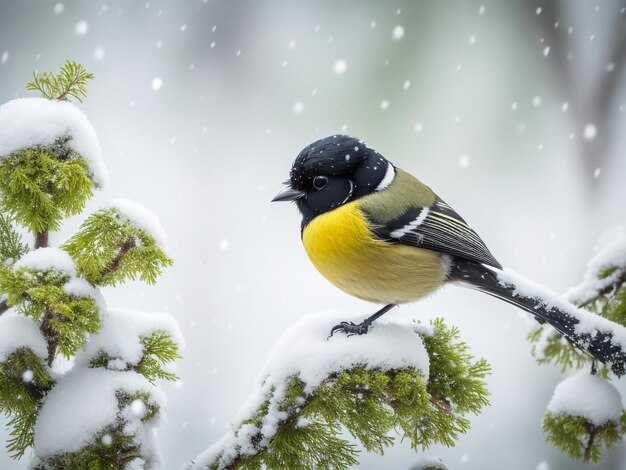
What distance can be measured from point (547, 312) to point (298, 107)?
2.61 m

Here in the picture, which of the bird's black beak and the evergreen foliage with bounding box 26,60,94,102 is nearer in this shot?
the evergreen foliage with bounding box 26,60,94,102

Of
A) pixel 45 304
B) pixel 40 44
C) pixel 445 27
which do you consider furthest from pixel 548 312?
pixel 40 44

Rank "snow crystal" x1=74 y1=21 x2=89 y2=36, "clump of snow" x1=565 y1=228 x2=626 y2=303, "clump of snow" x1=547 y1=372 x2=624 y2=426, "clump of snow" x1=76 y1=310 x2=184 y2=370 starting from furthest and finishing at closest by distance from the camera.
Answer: "snow crystal" x1=74 y1=21 x2=89 y2=36
"clump of snow" x1=565 y1=228 x2=626 y2=303
"clump of snow" x1=547 y1=372 x2=624 y2=426
"clump of snow" x1=76 y1=310 x2=184 y2=370

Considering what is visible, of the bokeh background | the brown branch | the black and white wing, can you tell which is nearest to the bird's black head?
the black and white wing

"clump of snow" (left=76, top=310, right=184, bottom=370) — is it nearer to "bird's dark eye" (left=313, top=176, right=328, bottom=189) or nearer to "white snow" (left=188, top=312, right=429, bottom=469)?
"white snow" (left=188, top=312, right=429, bottom=469)

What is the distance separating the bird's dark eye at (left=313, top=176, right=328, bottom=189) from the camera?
179cm

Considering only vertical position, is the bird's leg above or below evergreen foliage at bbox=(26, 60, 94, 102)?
below

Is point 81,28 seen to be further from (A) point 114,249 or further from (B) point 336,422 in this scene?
(B) point 336,422

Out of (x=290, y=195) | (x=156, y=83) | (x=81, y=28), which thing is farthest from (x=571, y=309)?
(x=81, y=28)

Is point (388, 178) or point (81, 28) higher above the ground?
point (81, 28)

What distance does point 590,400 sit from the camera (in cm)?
176

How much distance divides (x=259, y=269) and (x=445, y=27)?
1.89 meters

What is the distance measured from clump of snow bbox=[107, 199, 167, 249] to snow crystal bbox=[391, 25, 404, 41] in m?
2.68

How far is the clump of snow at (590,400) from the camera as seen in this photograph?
175cm
